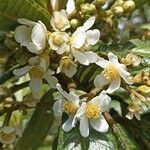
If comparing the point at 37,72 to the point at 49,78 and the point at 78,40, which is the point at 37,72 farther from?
the point at 78,40

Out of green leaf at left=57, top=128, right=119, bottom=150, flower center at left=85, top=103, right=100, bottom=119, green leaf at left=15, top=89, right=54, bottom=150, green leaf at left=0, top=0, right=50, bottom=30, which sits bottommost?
green leaf at left=15, top=89, right=54, bottom=150

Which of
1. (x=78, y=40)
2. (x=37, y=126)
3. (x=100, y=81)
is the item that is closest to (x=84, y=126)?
(x=100, y=81)

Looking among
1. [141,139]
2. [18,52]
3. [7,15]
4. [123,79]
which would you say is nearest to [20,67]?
[18,52]

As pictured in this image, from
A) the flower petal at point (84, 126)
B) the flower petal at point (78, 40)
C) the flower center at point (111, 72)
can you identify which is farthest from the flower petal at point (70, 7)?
the flower petal at point (84, 126)

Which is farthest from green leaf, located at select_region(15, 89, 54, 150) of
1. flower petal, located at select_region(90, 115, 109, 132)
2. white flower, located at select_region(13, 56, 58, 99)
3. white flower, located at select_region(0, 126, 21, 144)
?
flower petal, located at select_region(90, 115, 109, 132)

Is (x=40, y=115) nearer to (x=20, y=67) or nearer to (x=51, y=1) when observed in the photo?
(x=20, y=67)

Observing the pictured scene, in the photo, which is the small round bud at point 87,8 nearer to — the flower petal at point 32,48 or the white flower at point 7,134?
the flower petal at point 32,48

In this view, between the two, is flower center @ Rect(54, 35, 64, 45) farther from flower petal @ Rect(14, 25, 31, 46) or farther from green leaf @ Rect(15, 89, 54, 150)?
green leaf @ Rect(15, 89, 54, 150)
